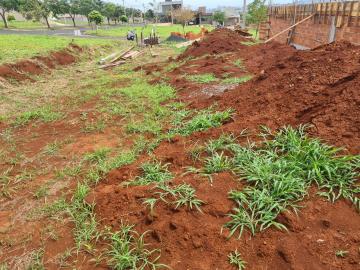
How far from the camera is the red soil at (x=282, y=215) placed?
2.55 m

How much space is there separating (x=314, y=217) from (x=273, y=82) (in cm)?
409

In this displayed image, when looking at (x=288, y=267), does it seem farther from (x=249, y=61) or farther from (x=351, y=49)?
(x=249, y=61)

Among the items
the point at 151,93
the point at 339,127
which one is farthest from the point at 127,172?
the point at 151,93

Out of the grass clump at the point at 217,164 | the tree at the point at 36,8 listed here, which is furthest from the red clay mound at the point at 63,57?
the tree at the point at 36,8

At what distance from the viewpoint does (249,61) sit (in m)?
11.8

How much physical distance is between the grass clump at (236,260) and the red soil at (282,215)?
0.05m

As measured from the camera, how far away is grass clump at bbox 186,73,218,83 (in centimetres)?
934

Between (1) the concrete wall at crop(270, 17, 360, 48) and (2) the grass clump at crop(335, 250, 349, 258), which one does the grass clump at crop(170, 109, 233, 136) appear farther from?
(1) the concrete wall at crop(270, 17, 360, 48)

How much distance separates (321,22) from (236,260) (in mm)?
13529

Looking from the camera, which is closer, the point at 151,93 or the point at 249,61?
the point at 151,93

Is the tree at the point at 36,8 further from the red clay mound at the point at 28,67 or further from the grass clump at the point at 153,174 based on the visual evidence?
the grass clump at the point at 153,174

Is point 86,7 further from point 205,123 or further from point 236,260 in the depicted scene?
point 236,260

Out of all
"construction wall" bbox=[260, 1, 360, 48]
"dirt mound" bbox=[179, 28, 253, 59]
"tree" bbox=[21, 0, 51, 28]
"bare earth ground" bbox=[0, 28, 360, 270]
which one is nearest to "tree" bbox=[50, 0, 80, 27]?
"tree" bbox=[21, 0, 51, 28]

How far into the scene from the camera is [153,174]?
3934 millimetres
